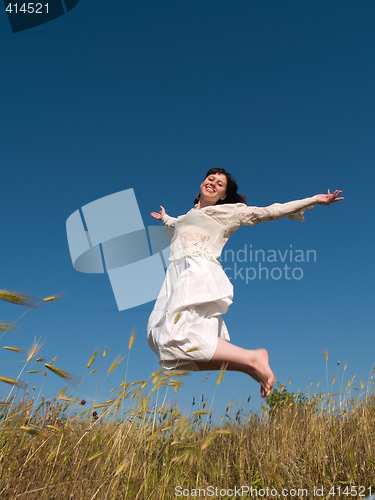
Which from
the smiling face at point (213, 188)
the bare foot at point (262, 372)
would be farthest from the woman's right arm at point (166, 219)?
the bare foot at point (262, 372)

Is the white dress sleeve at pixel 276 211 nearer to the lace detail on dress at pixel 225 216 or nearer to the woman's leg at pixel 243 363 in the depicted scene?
the lace detail on dress at pixel 225 216

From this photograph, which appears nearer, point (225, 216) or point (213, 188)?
point (225, 216)

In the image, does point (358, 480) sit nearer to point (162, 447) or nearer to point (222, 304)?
point (162, 447)

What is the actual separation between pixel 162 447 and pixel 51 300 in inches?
46.4

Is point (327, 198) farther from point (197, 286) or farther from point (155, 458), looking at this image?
point (155, 458)

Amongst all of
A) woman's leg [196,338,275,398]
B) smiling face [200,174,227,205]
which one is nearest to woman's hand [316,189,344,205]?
smiling face [200,174,227,205]

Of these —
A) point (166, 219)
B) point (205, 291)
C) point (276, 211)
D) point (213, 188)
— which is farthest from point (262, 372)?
point (166, 219)

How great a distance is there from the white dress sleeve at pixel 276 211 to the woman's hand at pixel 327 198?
0.05 metres

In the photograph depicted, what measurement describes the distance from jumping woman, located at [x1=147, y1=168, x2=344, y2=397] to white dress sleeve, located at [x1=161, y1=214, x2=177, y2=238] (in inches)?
10.2

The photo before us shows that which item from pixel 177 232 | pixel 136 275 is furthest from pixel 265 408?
pixel 136 275

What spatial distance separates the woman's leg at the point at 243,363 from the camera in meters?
3.02

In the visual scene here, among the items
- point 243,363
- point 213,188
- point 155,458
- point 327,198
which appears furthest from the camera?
point 213,188

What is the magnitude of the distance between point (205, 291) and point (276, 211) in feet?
3.61

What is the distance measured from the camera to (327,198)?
11.8 ft
